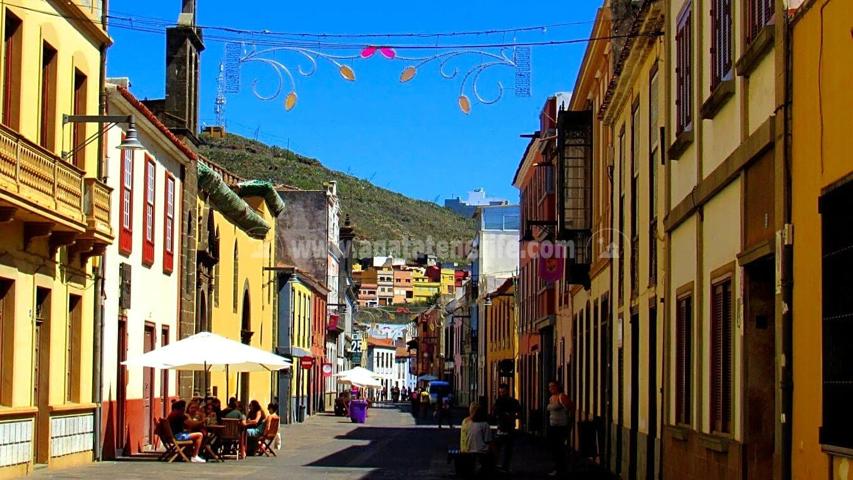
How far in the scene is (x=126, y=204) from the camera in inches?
1046

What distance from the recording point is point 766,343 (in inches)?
483

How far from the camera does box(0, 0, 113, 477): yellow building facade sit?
19062 mm

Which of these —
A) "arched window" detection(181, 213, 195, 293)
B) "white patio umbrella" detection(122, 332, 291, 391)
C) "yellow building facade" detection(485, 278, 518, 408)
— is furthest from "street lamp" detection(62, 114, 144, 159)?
"yellow building facade" detection(485, 278, 518, 408)

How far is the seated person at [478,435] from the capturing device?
854 inches

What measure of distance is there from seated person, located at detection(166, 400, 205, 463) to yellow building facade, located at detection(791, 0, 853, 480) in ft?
54.9

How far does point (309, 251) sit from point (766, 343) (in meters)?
60.1

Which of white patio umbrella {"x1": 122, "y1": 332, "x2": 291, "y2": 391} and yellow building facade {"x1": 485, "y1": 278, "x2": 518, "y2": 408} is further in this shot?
yellow building facade {"x1": 485, "y1": 278, "x2": 518, "y2": 408}

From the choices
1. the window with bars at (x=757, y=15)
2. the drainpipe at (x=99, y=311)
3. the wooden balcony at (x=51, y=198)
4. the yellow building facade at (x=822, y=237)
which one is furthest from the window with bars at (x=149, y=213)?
the yellow building facade at (x=822, y=237)

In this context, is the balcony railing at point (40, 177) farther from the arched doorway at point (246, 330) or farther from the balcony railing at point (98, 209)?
the arched doorway at point (246, 330)

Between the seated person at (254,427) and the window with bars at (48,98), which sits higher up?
the window with bars at (48,98)

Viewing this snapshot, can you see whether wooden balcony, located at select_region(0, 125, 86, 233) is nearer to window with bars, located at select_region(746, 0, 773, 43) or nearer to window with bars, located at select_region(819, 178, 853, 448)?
window with bars, located at select_region(746, 0, 773, 43)

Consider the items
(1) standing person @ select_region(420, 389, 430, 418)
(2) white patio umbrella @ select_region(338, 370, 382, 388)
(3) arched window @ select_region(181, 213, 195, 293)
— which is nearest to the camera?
(3) arched window @ select_region(181, 213, 195, 293)

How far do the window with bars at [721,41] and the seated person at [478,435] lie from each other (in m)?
8.77

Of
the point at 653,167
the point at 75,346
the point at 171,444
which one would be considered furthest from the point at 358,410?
the point at 653,167
